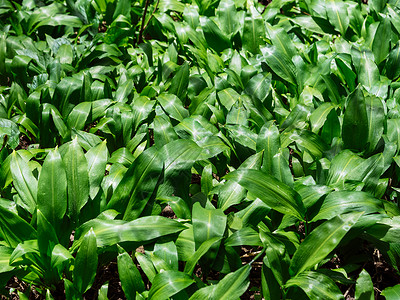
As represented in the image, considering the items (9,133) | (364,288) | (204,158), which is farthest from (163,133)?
(364,288)

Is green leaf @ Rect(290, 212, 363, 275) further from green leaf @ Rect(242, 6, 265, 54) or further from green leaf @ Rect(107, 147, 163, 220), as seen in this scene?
green leaf @ Rect(242, 6, 265, 54)

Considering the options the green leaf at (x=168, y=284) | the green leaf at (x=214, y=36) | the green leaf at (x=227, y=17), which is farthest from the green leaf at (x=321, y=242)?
the green leaf at (x=227, y=17)

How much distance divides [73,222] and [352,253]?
1293mm

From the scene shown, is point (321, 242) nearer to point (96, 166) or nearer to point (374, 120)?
point (374, 120)

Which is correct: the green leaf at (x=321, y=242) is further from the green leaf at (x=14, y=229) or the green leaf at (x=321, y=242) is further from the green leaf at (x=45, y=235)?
the green leaf at (x=14, y=229)

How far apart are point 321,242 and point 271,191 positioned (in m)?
0.30

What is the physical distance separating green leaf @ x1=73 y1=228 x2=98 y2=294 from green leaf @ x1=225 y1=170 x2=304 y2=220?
0.64 meters

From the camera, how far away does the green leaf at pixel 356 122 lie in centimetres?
239

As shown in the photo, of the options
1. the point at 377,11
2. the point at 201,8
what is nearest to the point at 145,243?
the point at 201,8

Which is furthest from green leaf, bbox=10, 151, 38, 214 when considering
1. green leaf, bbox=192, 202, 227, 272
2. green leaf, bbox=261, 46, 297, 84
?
green leaf, bbox=261, 46, 297, 84

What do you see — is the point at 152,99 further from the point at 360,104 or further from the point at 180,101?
the point at 360,104

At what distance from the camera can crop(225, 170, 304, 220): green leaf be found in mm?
2029

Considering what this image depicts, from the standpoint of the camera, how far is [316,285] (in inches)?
70.8

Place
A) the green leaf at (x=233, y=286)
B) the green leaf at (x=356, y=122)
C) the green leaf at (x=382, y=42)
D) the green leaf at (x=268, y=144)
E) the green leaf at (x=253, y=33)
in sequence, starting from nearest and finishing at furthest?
1. the green leaf at (x=233, y=286)
2. the green leaf at (x=268, y=144)
3. the green leaf at (x=356, y=122)
4. the green leaf at (x=382, y=42)
5. the green leaf at (x=253, y=33)
